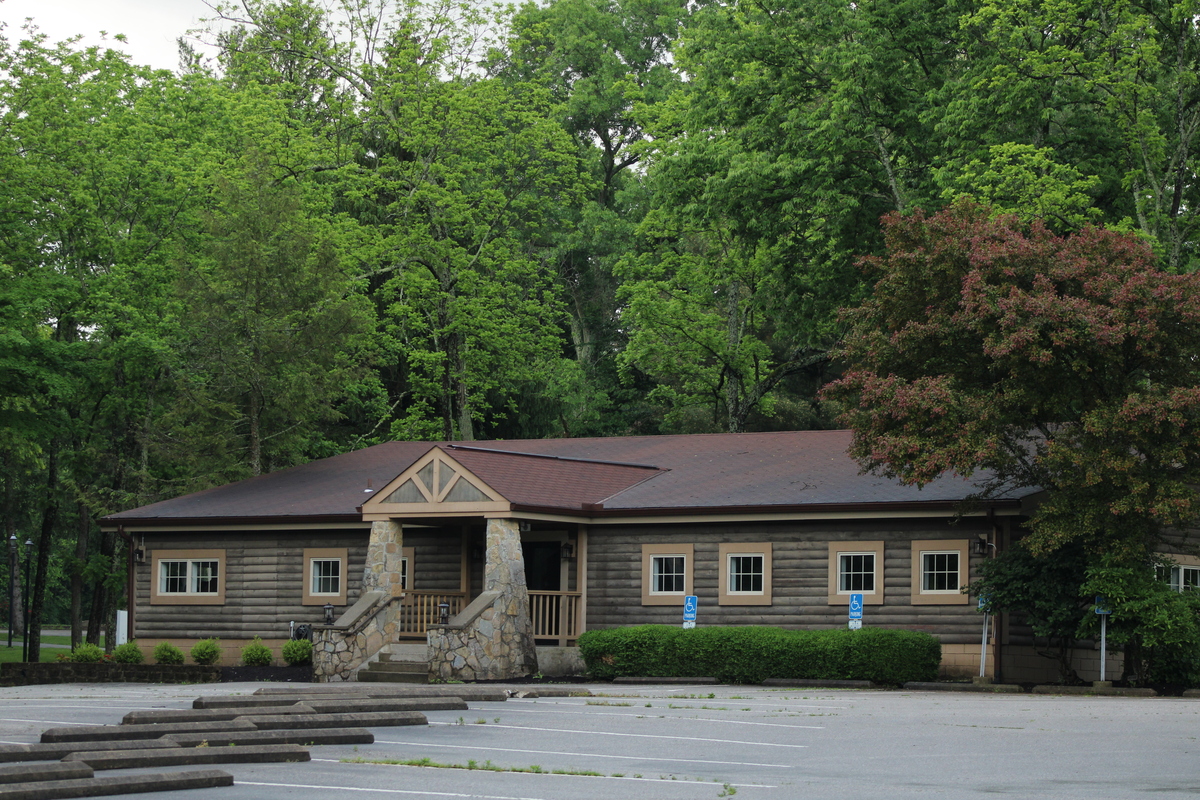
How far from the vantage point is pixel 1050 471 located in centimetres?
2278

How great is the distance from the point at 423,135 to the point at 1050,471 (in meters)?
26.1

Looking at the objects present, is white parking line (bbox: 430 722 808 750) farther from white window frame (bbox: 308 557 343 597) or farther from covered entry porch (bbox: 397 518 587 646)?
white window frame (bbox: 308 557 343 597)

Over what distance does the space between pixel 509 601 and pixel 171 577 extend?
936cm

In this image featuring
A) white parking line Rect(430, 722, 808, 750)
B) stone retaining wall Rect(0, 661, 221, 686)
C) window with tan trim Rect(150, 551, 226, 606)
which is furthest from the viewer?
window with tan trim Rect(150, 551, 226, 606)

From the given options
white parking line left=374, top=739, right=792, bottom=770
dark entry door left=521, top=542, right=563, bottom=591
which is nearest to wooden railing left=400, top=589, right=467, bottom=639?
dark entry door left=521, top=542, right=563, bottom=591

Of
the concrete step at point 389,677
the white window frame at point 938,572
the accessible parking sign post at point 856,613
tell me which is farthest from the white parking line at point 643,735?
the white window frame at point 938,572

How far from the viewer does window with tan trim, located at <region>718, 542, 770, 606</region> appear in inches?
1020

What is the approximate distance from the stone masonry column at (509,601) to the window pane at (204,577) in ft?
25.9

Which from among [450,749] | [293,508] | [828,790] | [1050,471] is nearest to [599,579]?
[293,508]

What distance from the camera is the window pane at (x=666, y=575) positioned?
26703 mm

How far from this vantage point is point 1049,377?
72.7 feet

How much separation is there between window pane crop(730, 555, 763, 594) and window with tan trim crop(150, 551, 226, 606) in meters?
11.1

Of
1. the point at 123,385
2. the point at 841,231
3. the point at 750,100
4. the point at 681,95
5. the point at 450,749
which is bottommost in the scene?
the point at 450,749

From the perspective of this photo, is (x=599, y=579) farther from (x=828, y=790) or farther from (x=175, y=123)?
(x=175, y=123)
